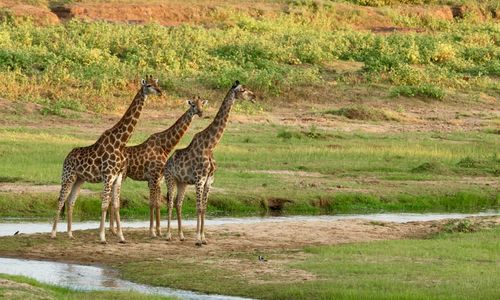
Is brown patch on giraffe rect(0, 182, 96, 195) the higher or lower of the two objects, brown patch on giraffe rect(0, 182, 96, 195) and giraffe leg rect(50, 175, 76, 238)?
the lower

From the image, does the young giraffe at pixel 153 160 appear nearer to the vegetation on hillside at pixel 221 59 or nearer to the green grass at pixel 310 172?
the green grass at pixel 310 172

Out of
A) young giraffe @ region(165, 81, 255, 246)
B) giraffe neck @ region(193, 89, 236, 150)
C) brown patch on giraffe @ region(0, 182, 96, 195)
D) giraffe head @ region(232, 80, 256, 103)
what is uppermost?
giraffe head @ region(232, 80, 256, 103)

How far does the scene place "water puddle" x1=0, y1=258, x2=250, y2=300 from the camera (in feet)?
50.3

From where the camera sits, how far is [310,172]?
1014 inches

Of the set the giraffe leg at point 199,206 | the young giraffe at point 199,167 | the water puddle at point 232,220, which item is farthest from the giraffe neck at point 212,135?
the water puddle at point 232,220

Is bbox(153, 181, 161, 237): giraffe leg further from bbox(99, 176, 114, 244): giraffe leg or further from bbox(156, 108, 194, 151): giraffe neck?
bbox(99, 176, 114, 244): giraffe leg

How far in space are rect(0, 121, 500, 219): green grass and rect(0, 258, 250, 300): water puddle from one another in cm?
425

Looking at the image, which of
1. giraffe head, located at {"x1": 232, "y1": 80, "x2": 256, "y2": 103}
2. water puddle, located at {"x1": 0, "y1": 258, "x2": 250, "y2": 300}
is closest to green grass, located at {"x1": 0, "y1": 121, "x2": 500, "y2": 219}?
giraffe head, located at {"x1": 232, "y1": 80, "x2": 256, "y2": 103}

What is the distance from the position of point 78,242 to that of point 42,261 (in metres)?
0.95

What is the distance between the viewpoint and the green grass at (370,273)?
47.9ft

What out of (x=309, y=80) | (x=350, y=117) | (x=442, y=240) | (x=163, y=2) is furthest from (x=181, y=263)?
(x=163, y=2)

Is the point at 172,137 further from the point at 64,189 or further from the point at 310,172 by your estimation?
the point at 310,172

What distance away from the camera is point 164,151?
19.1 meters

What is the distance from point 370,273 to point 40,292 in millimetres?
3961
